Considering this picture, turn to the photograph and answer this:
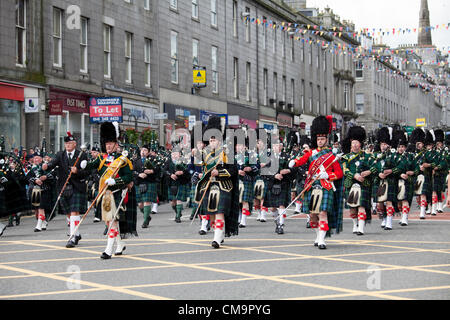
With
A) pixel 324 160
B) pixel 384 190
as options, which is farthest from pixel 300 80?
pixel 324 160

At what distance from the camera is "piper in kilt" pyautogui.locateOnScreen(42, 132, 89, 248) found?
13648 millimetres

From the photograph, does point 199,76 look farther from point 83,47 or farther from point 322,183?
point 322,183

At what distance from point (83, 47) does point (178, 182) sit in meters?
12.8

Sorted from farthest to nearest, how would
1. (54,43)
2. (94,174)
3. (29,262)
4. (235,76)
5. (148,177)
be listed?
1. (235,76)
2. (54,43)
3. (94,174)
4. (148,177)
5. (29,262)

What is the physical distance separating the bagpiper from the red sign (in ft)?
46.4

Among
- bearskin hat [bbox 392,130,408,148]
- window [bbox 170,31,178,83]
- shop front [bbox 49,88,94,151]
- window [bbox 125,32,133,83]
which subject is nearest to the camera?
bearskin hat [bbox 392,130,408,148]

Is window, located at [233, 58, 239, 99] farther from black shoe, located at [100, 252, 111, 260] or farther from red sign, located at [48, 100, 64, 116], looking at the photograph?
black shoe, located at [100, 252, 111, 260]

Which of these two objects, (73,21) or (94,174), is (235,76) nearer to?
(73,21)

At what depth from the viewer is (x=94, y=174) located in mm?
21000

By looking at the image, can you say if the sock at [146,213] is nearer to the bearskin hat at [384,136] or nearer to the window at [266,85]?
the bearskin hat at [384,136]

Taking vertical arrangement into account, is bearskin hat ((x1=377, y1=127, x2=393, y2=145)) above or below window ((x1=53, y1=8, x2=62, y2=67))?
below

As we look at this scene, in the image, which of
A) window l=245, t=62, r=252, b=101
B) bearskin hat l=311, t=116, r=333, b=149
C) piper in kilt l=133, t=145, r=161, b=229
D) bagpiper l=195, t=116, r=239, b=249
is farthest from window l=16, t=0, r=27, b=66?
window l=245, t=62, r=252, b=101
